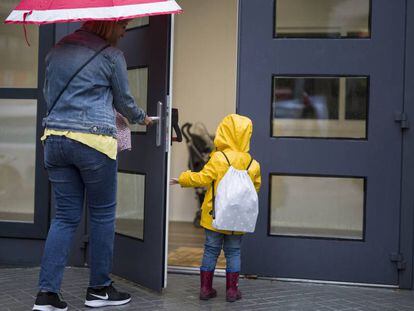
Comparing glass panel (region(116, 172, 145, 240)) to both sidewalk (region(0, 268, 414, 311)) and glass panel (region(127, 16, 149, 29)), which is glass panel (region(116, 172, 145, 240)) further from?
glass panel (region(127, 16, 149, 29))

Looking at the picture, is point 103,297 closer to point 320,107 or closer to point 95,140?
point 95,140

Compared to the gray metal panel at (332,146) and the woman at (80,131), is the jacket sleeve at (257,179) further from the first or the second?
the woman at (80,131)

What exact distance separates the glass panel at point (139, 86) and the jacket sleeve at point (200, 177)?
0.51 metres

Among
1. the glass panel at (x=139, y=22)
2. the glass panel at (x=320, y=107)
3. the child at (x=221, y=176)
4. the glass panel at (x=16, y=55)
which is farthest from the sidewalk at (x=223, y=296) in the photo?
the glass panel at (x=139, y=22)

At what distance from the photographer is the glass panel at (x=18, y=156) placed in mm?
5535

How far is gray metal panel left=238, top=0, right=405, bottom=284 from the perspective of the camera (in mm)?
4934

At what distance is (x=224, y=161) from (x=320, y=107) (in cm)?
100

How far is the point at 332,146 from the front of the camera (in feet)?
16.4

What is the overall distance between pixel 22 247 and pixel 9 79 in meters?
1.30

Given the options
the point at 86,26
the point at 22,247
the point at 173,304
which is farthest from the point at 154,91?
the point at 22,247

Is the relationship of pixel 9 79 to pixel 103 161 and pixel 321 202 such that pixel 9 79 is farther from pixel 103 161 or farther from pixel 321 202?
pixel 321 202

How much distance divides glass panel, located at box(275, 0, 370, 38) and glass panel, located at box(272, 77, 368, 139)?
319 mm

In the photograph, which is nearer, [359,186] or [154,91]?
[154,91]

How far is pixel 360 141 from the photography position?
4969mm
